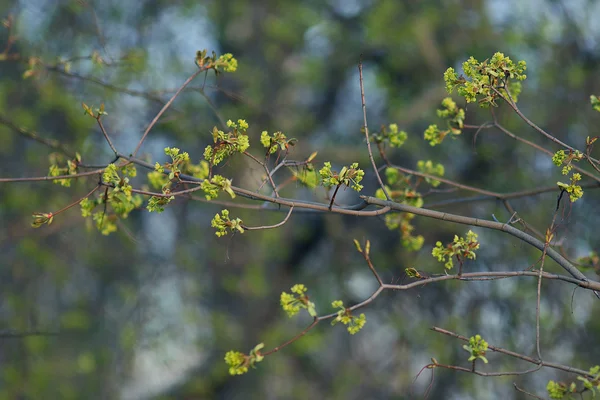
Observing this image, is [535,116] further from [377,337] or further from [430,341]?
[377,337]

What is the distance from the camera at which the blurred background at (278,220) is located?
742 cm

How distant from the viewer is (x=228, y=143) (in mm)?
2594

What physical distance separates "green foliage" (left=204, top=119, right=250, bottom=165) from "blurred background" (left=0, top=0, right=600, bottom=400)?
4.13 m

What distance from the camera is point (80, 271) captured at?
10414 millimetres

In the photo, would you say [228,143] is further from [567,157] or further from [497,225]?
[567,157]

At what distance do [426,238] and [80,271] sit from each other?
17.8ft

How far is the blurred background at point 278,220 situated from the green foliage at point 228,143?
413cm

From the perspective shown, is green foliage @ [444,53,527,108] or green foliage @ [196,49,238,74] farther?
green foliage @ [196,49,238,74]

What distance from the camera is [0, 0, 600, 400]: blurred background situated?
24.3ft

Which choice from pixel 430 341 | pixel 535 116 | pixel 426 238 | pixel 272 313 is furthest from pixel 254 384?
pixel 535 116

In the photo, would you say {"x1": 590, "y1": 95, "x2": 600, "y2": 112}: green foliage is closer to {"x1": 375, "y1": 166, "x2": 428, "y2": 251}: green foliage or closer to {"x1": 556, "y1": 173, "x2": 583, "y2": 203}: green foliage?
{"x1": 556, "y1": 173, "x2": 583, "y2": 203}: green foliage

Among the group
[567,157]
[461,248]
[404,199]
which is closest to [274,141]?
[461,248]

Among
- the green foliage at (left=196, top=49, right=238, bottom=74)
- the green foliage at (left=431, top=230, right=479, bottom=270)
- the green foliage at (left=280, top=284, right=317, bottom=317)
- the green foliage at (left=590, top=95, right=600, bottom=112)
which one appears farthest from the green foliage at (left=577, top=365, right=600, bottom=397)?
the green foliage at (left=196, top=49, right=238, bottom=74)

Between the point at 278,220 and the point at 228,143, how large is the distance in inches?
262
